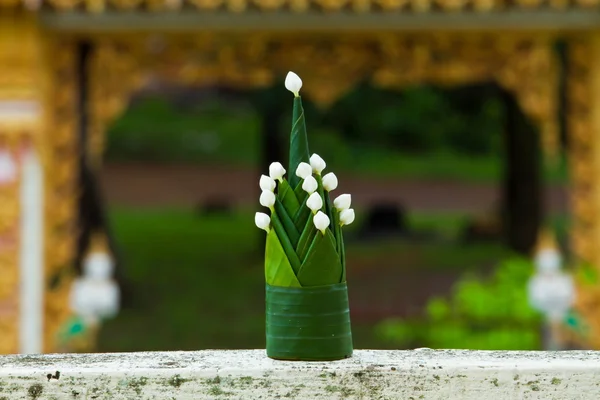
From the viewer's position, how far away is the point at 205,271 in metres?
15.9

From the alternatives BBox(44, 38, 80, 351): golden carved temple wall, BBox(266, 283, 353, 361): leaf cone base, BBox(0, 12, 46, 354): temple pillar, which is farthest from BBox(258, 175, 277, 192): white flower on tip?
BBox(44, 38, 80, 351): golden carved temple wall

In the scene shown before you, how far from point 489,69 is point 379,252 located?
9764mm

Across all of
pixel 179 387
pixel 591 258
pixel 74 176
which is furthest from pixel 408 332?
pixel 179 387

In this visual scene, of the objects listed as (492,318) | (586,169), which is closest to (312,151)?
(492,318)

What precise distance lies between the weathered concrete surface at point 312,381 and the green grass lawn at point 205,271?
Answer: 8.48 metres

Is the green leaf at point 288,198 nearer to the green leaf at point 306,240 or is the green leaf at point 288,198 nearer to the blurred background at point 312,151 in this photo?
the green leaf at point 306,240

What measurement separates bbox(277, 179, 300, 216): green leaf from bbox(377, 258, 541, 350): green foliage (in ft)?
19.3

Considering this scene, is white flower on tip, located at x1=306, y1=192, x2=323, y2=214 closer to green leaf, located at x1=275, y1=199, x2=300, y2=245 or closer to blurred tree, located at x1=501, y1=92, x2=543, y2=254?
green leaf, located at x1=275, y1=199, x2=300, y2=245

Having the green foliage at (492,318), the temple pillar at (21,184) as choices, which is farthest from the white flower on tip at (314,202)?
the green foliage at (492,318)

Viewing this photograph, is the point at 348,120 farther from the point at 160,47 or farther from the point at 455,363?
the point at 455,363

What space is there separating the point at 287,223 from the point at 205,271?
43.3ft

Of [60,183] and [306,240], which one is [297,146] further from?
[60,183]

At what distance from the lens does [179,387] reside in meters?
2.60

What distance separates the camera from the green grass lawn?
12.1m
